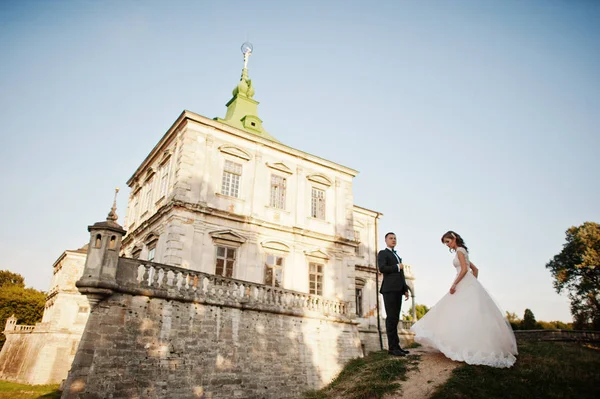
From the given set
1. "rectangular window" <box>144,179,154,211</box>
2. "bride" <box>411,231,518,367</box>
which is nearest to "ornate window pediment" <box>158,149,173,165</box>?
"rectangular window" <box>144,179,154,211</box>

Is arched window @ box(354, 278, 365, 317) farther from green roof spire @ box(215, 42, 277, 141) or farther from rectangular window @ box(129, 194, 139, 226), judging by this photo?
rectangular window @ box(129, 194, 139, 226)

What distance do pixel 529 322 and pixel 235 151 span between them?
28890 millimetres

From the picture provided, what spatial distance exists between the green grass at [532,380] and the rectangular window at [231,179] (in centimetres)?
1428

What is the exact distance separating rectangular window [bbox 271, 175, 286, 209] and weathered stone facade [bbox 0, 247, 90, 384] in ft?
78.1

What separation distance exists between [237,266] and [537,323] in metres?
28.8

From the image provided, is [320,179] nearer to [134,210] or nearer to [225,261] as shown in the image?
[225,261]

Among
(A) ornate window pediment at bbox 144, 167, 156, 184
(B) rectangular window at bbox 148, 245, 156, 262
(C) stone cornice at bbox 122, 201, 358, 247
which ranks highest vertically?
(A) ornate window pediment at bbox 144, 167, 156, 184

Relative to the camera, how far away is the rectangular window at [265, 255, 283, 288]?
64.3 feet

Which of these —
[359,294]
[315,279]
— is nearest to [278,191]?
[315,279]

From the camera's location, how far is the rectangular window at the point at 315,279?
2094 cm

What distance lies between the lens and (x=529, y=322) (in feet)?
106

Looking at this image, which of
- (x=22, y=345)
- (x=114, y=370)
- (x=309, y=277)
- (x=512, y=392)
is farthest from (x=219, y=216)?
(x=22, y=345)

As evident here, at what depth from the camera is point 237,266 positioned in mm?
18812

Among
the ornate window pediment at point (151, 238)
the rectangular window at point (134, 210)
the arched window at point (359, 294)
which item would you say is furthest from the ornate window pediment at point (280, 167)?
the arched window at point (359, 294)
